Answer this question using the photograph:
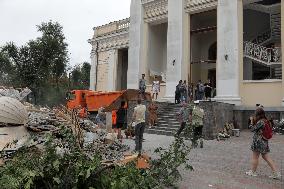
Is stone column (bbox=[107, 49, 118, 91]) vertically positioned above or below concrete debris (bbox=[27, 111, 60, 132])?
above

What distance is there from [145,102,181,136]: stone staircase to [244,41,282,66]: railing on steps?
543 cm

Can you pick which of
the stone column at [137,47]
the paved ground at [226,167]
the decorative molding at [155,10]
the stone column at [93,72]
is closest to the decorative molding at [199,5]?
the decorative molding at [155,10]

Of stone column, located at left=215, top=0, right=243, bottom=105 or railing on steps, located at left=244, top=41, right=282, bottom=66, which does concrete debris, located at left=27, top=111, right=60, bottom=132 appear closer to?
stone column, located at left=215, top=0, right=243, bottom=105

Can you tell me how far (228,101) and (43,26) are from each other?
1828 centimetres

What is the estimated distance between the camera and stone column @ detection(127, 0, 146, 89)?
986 inches

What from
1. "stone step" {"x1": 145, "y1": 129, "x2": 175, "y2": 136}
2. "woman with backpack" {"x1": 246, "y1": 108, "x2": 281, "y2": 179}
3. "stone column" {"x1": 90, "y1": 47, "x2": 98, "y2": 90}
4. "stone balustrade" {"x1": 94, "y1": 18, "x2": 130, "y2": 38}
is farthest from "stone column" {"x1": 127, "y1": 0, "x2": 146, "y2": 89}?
"woman with backpack" {"x1": 246, "y1": 108, "x2": 281, "y2": 179}

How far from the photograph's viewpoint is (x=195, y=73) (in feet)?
82.2

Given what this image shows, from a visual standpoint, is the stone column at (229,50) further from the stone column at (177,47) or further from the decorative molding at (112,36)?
the decorative molding at (112,36)

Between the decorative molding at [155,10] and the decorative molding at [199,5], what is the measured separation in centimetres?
181

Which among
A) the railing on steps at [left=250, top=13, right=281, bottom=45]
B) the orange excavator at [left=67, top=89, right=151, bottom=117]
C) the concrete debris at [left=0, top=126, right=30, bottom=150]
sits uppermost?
the railing on steps at [left=250, top=13, right=281, bottom=45]

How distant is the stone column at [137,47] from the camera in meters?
25.0

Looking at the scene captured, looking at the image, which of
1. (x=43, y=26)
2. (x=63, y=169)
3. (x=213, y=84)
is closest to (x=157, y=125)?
(x=213, y=84)

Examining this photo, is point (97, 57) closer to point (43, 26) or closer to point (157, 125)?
point (43, 26)

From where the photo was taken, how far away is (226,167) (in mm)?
8953
